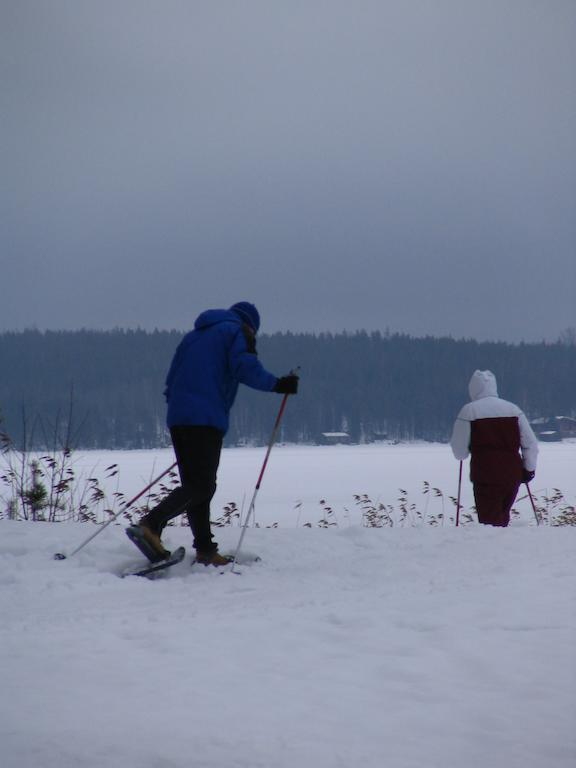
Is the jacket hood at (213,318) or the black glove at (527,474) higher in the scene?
the jacket hood at (213,318)

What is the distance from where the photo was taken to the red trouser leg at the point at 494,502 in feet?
24.6

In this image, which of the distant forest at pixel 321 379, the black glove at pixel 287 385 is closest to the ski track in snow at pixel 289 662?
the black glove at pixel 287 385

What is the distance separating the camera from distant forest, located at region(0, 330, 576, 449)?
8781 cm

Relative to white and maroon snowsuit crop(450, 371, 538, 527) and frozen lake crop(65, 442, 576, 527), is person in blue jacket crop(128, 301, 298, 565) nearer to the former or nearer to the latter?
white and maroon snowsuit crop(450, 371, 538, 527)

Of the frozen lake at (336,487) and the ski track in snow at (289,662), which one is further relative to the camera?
the frozen lake at (336,487)

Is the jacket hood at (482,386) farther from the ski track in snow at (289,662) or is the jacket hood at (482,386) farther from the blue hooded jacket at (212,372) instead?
the blue hooded jacket at (212,372)

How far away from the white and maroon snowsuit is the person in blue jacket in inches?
112

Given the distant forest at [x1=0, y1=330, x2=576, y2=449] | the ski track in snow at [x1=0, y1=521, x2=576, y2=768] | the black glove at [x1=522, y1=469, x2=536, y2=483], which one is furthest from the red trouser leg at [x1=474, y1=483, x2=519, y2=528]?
the distant forest at [x1=0, y1=330, x2=576, y2=449]

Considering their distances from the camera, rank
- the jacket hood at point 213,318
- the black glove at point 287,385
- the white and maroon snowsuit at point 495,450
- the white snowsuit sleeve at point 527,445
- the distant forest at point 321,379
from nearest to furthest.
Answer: the black glove at point 287,385 → the jacket hood at point 213,318 → the white and maroon snowsuit at point 495,450 → the white snowsuit sleeve at point 527,445 → the distant forest at point 321,379

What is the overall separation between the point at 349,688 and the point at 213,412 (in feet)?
8.86

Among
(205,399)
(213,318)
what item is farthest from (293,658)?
(213,318)

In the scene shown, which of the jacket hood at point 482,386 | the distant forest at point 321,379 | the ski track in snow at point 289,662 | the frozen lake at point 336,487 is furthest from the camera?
the distant forest at point 321,379

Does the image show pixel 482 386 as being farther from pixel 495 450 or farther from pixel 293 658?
pixel 293 658

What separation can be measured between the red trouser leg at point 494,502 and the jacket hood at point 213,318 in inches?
126
